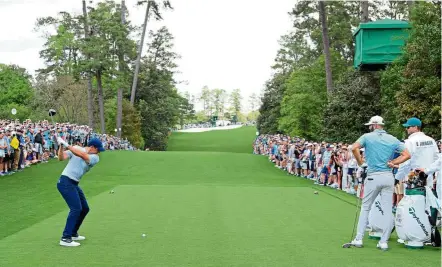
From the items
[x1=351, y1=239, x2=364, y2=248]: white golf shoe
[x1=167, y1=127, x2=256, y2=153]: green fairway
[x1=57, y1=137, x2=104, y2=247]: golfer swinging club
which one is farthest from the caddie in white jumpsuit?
[x1=167, y1=127, x2=256, y2=153]: green fairway

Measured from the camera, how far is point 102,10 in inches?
2056

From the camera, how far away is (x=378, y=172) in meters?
8.98

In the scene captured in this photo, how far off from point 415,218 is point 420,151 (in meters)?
1.16

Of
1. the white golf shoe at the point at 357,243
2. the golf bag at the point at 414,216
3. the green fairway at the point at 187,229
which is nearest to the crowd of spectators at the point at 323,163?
the green fairway at the point at 187,229

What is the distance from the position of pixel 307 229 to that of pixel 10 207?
801cm

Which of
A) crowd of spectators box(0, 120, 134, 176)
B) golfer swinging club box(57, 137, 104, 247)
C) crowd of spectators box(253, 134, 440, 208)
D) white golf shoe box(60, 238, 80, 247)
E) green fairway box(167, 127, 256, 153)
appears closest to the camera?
white golf shoe box(60, 238, 80, 247)

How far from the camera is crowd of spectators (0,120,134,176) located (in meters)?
22.5

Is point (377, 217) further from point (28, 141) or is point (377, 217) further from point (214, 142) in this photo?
point (214, 142)

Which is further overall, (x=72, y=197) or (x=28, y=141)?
(x=28, y=141)

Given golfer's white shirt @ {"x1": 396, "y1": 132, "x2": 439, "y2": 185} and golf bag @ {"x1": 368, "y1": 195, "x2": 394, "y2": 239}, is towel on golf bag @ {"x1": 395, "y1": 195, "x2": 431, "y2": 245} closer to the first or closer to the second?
golf bag @ {"x1": 368, "y1": 195, "x2": 394, "y2": 239}

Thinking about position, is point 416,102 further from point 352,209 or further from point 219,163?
point 219,163

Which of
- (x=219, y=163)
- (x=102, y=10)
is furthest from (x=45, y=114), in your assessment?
(x=219, y=163)

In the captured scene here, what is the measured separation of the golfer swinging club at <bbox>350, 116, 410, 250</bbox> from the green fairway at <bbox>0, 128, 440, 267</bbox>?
35 cm

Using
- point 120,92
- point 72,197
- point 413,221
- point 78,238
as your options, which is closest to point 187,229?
point 78,238
